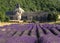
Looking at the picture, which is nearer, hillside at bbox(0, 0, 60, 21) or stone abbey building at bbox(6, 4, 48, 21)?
stone abbey building at bbox(6, 4, 48, 21)

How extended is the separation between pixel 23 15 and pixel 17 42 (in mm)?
76219

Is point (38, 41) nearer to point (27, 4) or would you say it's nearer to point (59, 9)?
point (59, 9)

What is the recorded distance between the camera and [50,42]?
6688mm

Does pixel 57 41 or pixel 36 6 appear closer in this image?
pixel 57 41

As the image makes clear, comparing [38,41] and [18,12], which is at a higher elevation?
[38,41]

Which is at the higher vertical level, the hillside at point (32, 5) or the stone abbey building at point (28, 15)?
the hillside at point (32, 5)

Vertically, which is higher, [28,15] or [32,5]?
[32,5]

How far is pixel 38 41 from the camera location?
7906mm

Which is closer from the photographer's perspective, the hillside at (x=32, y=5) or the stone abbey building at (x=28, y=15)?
the stone abbey building at (x=28, y=15)

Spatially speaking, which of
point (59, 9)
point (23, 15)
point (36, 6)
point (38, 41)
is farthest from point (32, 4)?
point (38, 41)

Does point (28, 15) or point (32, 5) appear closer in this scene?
point (28, 15)

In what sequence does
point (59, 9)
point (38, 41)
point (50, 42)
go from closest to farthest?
point (50, 42) → point (38, 41) → point (59, 9)

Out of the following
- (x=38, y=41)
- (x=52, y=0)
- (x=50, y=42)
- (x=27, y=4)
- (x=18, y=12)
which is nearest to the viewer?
(x=50, y=42)

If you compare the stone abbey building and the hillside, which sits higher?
the hillside
